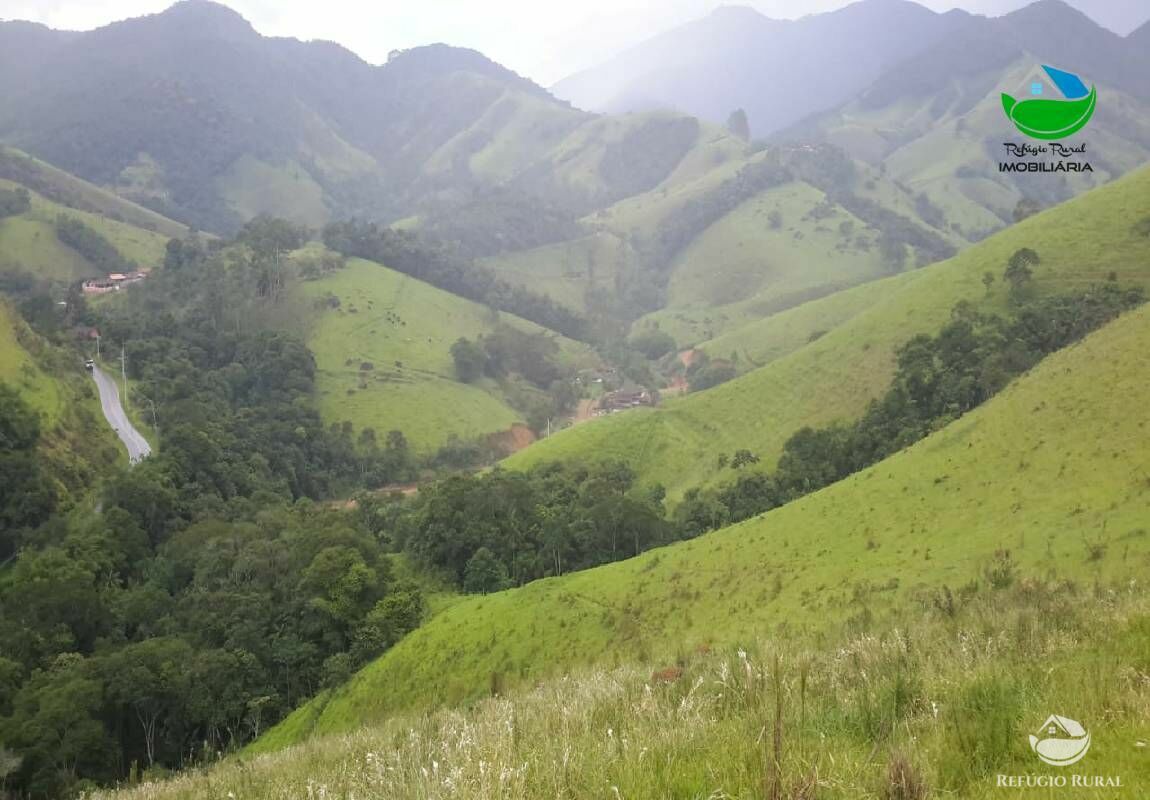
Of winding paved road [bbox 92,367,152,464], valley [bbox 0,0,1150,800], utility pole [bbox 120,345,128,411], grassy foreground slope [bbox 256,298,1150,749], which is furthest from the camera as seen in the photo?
utility pole [bbox 120,345,128,411]

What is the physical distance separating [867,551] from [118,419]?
7176cm

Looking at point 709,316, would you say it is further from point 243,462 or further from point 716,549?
point 716,549

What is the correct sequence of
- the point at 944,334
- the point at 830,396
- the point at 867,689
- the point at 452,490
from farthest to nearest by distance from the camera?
the point at 830,396 → the point at 944,334 → the point at 452,490 → the point at 867,689

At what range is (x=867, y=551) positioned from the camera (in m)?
25.8

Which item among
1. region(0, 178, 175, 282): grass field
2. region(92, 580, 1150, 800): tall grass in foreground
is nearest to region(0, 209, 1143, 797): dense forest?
region(92, 580, 1150, 800): tall grass in foreground

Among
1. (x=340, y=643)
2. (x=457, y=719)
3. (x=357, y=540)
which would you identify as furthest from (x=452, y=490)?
(x=457, y=719)

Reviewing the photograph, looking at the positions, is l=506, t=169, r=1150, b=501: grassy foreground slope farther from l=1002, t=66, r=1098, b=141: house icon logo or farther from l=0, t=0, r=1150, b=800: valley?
l=1002, t=66, r=1098, b=141: house icon logo

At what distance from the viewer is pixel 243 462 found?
62.8 metres

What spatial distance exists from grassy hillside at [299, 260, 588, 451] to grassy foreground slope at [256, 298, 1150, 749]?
5906cm

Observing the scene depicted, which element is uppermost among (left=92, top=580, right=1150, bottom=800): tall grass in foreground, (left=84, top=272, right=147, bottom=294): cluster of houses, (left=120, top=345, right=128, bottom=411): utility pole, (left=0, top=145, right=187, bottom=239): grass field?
(left=0, top=145, right=187, bottom=239): grass field

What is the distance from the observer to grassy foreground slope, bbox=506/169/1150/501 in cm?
5847

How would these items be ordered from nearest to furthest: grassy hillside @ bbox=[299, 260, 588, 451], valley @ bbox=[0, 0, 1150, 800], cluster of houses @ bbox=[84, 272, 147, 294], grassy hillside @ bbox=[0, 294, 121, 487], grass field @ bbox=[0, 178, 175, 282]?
valley @ bbox=[0, 0, 1150, 800] → grassy hillside @ bbox=[0, 294, 121, 487] → grassy hillside @ bbox=[299, 260, 588, 451] → cluster of houses @ bbox=[84, 272, 147, 294] → grass field @ bbox=[0, 178, 175, 282]

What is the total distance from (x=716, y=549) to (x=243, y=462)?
49.3 meters

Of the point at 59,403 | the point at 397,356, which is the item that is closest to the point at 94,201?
the point at 397,356
